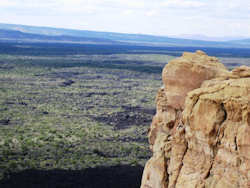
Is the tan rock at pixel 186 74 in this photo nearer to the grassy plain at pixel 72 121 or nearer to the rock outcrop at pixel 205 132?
the rock outcrop at pixel 205 132

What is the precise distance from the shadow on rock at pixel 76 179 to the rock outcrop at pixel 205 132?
1308 centimetres

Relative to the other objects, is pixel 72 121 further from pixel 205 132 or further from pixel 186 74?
pixel 205 132

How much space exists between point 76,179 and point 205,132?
19933mm

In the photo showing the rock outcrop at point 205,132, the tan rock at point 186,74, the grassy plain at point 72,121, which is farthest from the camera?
the grassy plain at point 72,121

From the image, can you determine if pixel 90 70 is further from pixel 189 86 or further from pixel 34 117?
pixel 189 86

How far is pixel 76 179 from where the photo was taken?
34.1m

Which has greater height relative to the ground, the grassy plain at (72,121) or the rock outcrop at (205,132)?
the rock outcrop at (205,132)

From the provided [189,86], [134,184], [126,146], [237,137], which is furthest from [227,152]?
[126,146]

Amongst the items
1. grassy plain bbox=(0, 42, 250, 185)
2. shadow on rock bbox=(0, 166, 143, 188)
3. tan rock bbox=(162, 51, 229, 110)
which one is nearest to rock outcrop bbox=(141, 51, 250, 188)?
tan rock bbox=(162, 51, 229, 110)

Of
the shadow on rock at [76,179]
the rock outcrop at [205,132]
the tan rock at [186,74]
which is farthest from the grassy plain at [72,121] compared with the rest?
the rock outcrop at [205,132]

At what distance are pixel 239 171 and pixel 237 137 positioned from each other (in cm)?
126

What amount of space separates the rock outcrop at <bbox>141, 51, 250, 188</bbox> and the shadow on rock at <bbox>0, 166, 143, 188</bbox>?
515 inches

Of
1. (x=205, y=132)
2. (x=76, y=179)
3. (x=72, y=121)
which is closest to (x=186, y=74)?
(x=205, y=132)

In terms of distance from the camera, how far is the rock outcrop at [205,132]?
15328 millimetres
